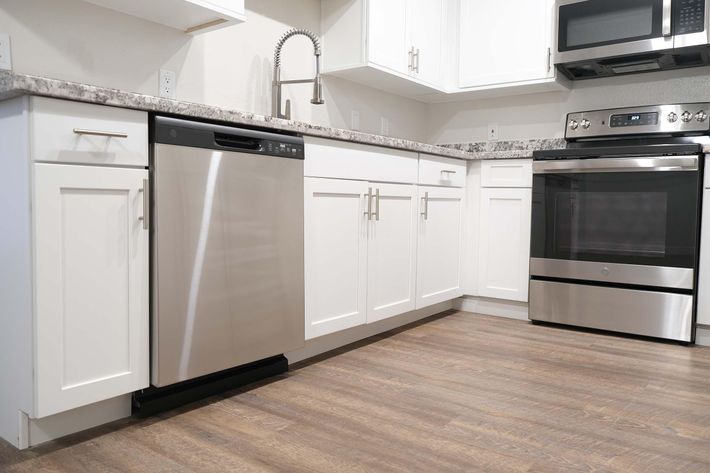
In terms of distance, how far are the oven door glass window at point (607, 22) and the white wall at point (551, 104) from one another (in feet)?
1.15

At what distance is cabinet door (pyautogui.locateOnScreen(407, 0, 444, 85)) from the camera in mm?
3131

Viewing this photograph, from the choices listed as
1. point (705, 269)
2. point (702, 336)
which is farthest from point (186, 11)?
point (702, 336)

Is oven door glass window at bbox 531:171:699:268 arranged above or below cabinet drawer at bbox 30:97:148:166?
below

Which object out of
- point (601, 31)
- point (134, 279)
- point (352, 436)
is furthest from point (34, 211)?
point (601, 31)

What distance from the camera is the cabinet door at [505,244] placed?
315 cm

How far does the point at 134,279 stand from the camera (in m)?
1.57

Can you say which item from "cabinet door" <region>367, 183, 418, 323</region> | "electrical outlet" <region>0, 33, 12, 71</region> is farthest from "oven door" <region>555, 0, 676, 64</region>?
"electrical outlet" <region>0, 33, 12, 71</region>

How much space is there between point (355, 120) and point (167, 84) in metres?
1.27

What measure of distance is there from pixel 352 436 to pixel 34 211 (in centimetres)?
101

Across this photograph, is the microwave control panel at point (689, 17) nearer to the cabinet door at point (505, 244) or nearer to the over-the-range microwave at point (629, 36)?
the over-the-range microwave at point (629, 36)

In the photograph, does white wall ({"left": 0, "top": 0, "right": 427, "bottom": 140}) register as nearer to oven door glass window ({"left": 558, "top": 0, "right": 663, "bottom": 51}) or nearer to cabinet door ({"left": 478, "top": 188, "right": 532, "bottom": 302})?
cabinet door ({"left": 478, "top": 188, "right": 532, "bottom": 302})

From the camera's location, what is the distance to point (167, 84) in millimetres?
2209

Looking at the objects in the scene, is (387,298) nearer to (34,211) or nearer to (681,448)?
(681,448)

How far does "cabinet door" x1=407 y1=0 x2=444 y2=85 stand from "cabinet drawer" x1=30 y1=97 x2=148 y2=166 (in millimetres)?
1945
